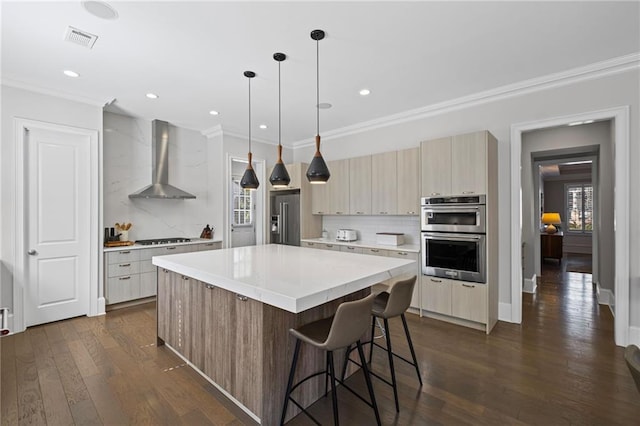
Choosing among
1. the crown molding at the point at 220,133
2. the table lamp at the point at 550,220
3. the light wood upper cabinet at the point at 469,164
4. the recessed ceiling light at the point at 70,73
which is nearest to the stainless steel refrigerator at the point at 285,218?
the crown molding at the point at 220,133

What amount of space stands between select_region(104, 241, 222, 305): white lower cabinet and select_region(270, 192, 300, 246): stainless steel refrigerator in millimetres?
1836

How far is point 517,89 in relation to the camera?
3.45m

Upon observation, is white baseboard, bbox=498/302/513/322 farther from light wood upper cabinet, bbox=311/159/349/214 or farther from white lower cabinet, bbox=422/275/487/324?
light wood upper cabinet, bbox=311/159/349/214

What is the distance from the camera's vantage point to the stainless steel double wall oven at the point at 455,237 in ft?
11.0

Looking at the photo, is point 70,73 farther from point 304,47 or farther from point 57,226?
point 304,47

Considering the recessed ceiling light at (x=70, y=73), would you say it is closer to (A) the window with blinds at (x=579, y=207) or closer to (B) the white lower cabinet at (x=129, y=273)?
(B) the white lower cabinet at (x=129, y=273)

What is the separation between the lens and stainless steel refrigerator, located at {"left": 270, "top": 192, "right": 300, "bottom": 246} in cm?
539

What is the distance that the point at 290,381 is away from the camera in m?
1.79

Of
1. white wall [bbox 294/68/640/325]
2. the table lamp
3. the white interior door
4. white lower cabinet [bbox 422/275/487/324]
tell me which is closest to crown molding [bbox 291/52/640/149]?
white wall [bbox 294/68/640/325]

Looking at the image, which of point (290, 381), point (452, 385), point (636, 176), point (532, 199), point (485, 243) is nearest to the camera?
point (290, 381)

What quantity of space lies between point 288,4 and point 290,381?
2.52 metres

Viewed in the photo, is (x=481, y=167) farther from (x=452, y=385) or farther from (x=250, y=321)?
(x=250, y=321)

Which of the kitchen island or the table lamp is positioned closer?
the kitchen island

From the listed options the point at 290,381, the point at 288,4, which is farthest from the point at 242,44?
the point at 290,381
